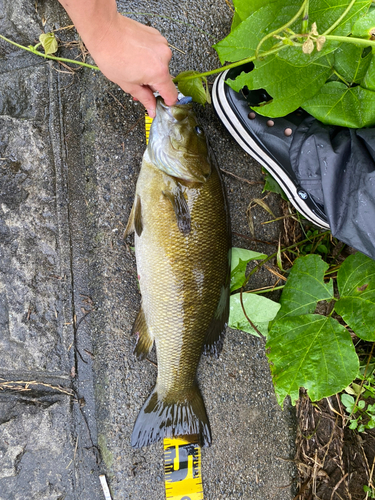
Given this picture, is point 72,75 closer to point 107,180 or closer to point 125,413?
point 107,180

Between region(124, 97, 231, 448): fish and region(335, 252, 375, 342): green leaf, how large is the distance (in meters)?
0.66

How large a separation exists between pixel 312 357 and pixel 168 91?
4.99ft

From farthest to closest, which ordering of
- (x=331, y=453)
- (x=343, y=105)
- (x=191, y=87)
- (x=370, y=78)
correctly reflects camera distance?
(x=331, y=453), (x=191, y=87), (x=343, y=105), (x=370, y=78)

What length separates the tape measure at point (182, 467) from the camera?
84.3 inches

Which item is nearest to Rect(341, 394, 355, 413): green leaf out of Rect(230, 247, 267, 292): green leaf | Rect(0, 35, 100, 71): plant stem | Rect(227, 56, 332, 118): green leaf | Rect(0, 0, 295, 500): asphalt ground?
Rect(230, 247, 267, 292): green leaf

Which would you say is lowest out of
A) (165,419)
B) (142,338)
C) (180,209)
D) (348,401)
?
(348,401)

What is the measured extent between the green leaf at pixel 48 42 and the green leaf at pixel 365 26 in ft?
5.13

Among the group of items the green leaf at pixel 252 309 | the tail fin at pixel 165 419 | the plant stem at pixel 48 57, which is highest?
the plant stem at pixel 48 57

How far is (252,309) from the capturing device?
7.21 ft

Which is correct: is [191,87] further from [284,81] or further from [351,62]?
[351,62]

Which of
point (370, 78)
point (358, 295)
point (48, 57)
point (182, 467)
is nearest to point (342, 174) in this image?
point (370, 78)

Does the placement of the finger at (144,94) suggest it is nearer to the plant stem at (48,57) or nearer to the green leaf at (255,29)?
the green leaf at (255,29)

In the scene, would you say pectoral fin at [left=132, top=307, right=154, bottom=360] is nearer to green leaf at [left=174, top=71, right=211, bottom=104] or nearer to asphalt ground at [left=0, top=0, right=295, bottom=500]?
asphalt ground at [left=0, top=0, right=295, bottom=500]

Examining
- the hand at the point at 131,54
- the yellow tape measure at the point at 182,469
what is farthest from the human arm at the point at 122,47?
the yellow tape measure at the point at 182,469
